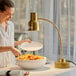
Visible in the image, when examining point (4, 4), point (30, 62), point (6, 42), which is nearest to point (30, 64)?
point (30, 62)

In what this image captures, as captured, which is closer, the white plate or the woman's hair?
the woman's hair

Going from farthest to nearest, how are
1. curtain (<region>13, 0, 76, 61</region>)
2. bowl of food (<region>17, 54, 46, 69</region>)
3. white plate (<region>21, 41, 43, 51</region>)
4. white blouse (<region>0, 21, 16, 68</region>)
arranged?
curtain (<region>13, 0, 76, 61</region>)
white plate (<region>21, 41, 43, 51</region>)
white blouse (<region>0, 21, 16, 68</region>)
bowl of food (<region>17, 54, 46, 69</region>)

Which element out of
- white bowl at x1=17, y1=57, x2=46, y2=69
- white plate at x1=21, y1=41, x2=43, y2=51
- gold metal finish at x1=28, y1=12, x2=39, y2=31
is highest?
gold metal finish at x1=28, y1=12, x2=39, y2=31

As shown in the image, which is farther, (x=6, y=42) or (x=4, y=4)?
(x=6, y=42)

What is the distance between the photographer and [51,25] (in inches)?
142

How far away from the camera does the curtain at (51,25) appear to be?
3438mm

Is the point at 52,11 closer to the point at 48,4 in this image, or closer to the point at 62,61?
the point at 48,4

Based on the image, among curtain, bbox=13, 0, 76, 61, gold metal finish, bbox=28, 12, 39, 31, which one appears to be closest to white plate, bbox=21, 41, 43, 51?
gold metal finish, bbox=28, 12, 39, 31

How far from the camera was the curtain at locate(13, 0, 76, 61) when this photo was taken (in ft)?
11.3

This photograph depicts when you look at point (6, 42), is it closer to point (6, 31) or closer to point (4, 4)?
point (6, 31)

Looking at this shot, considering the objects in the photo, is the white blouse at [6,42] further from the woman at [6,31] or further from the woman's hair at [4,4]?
the woman's hair at [4,4]

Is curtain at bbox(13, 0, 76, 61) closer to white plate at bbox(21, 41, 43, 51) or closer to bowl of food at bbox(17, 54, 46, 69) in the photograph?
white plate at bbox(21, 41, 43, 51)

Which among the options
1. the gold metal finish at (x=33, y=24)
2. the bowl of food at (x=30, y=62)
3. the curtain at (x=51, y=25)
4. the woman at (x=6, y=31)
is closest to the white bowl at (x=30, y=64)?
the bowl of food at (x=30, y=62)

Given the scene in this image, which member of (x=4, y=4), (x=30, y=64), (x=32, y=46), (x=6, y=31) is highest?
(x=4, y=4)
